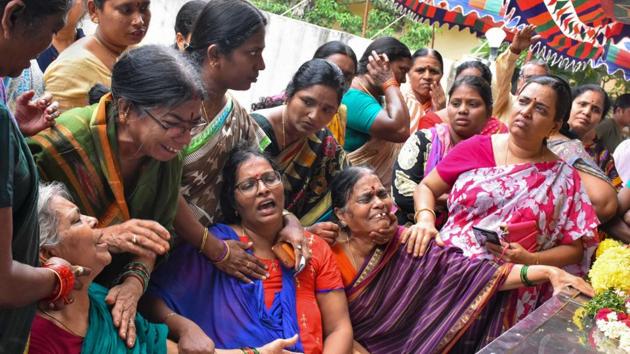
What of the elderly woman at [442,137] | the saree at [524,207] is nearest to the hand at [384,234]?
the saree at [524,207]

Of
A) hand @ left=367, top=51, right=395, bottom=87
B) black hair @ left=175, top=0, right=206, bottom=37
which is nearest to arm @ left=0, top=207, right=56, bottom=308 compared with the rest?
black hair @ left=175, top=0, right=206, bottom=37

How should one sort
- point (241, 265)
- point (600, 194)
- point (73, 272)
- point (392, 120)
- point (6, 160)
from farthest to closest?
point (392, 120) < point (600, 194) < point (241, 265) < point (73, 272) < point (6, 160)

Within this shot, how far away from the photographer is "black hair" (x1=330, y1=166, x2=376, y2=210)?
3.45m

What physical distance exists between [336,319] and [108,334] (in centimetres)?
121

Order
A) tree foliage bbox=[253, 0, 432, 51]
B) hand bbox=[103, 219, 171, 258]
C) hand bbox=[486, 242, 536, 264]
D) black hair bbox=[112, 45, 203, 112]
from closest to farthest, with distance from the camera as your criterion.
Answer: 1. hand bbox=[103, 219, 171, 258]
2. black hair bbox=[112, 45, 203, 112]
3. hand bbox=[486, 242, 536, 264]
4. tree foliage bbox=[253, 0, 432, 51]

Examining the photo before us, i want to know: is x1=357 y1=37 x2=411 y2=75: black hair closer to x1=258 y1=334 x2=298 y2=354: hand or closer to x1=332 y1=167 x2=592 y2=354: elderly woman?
x1=332 y1=167 x2=592 y2=354: elderly woman

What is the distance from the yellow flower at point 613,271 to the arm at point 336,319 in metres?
1.10

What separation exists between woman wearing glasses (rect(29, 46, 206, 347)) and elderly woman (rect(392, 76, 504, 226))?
5.81 ft

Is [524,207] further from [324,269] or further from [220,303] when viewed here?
[220,303]

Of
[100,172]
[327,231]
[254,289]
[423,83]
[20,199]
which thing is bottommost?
[254,289]

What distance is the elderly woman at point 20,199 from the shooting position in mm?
1512

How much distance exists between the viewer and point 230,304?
2.90 m

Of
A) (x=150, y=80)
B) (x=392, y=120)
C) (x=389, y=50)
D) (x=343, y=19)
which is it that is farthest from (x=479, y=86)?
(x=343, y=19)

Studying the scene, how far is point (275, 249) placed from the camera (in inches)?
121
